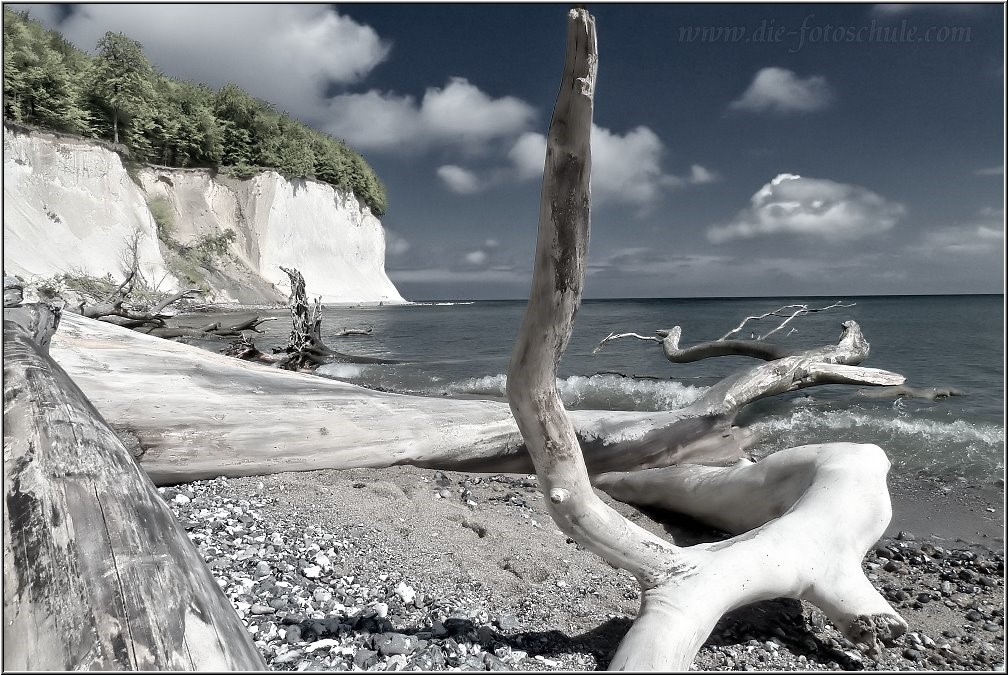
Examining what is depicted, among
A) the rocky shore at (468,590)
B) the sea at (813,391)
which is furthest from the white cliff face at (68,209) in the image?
the rocky shore at (468,590)

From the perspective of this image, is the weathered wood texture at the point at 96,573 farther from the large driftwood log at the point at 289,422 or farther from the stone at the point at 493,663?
the large driftwood log at the point at 289,422

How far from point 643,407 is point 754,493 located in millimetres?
5180

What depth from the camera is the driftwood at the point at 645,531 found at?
1445mm

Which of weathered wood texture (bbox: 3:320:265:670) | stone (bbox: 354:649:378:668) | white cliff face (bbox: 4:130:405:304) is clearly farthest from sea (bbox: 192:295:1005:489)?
white cliff face (bbox: 4:130:405:304)

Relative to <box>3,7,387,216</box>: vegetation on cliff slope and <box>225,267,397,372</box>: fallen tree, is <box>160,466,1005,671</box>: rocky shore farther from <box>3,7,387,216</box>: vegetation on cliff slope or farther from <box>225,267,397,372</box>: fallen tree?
<box>3,7,387,216</box>: vegetation on cliff slope

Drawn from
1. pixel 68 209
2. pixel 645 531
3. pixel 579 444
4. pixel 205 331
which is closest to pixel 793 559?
pixel 645 531

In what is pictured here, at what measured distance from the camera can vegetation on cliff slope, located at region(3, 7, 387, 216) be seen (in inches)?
1037

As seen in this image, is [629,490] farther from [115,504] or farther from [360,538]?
[115,504]

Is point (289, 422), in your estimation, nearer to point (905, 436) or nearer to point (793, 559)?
point (793, 559)

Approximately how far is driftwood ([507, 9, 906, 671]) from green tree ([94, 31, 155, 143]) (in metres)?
39.4

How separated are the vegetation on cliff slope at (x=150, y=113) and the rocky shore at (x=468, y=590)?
A: 27427mm

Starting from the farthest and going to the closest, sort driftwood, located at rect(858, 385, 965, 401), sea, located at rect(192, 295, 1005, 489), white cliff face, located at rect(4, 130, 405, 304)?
white cliff face, located at rect(4, 130, 405, 304) → driftwood, located at rect(858, 385, 965, 401) → sea, located at rect(192, 295, 1005, 489)

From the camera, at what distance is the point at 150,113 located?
112 ft

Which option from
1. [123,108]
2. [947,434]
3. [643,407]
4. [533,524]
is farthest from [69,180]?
[947,434]
